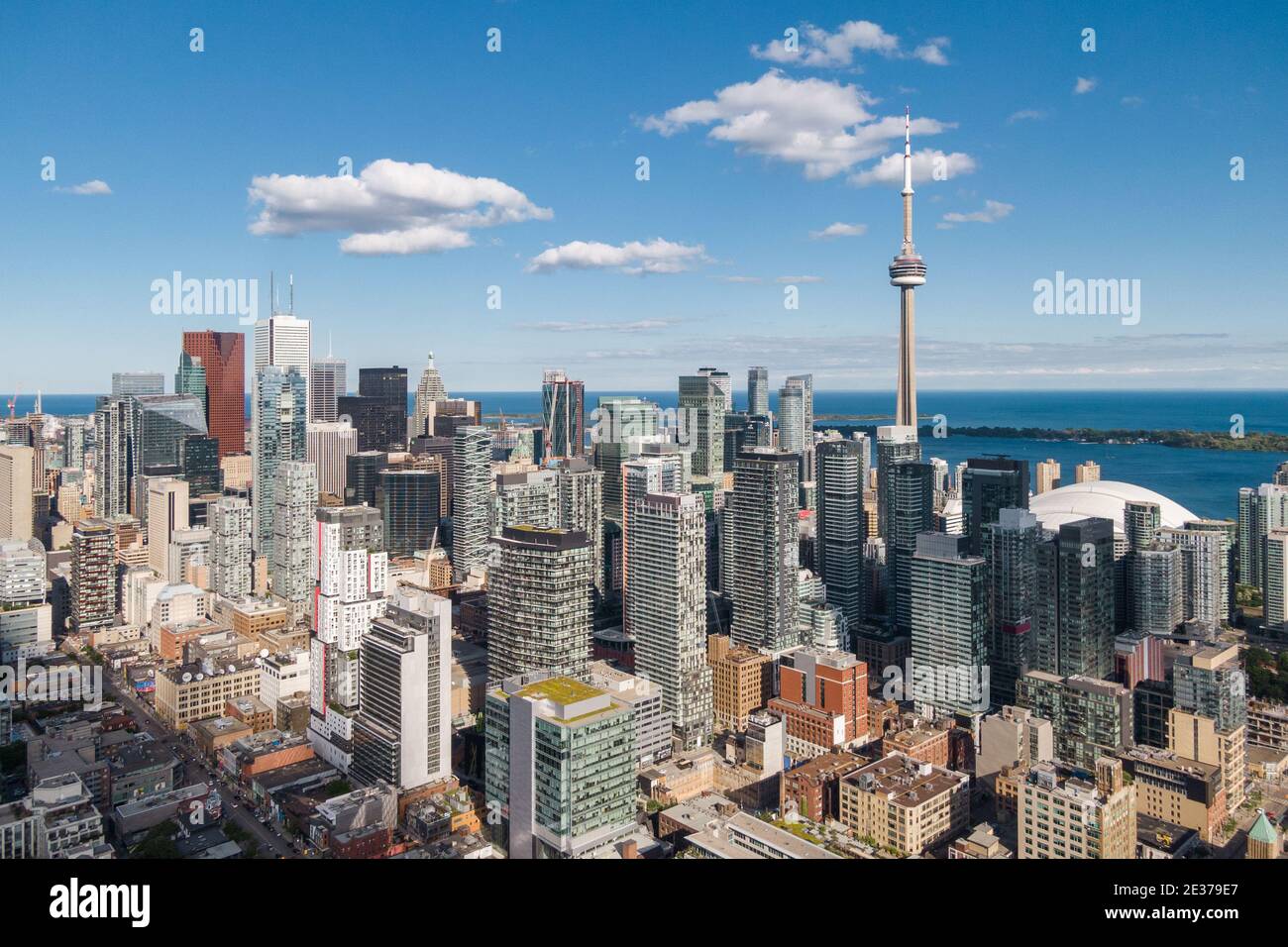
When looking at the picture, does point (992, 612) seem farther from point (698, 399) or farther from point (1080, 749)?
point (698, 399)

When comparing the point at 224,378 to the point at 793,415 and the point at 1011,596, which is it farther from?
the point at 1011,596

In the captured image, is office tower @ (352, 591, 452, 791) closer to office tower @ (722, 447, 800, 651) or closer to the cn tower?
office tower @ (722, 447, 800, 651)

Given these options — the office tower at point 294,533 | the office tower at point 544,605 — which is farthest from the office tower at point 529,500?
the office tower at point 544,605

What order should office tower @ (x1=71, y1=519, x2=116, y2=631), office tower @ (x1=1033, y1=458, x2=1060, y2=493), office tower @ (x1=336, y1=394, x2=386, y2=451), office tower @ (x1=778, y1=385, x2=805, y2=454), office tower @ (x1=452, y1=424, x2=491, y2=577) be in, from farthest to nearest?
1. office tower @ (x1=336, y1=394, x2=386, y2=451)
2. office tower @ (x1=778, y1=385, x2=805, y2=454)
3. office tower @ (x1=1033, y1=458, x2=1060, y2=493)
4. office tower @ (x1=452, y1=424, x2=491, y2=577)
5. office tower @ (x1=71, y1=519, x2=116, y2=631)

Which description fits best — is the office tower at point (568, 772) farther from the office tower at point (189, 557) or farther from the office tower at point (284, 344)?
the office tower at point (284, 344)

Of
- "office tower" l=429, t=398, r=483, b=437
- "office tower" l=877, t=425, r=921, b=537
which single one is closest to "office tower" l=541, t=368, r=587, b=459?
"office tower" l=429, t=398, r=483, b=437

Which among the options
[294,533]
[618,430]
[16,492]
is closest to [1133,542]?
[618,430]
